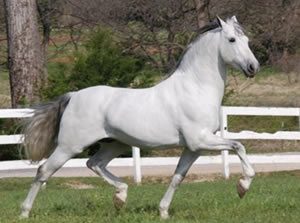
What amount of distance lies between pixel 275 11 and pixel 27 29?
1202 centimetres

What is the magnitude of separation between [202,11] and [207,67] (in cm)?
1782

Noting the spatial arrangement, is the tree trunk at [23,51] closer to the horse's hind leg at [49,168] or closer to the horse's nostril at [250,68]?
the horse's hind leg at [49,168]

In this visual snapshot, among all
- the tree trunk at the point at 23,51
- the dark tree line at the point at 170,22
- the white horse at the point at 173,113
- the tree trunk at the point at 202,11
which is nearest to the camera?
the white horse at the point at 173,113

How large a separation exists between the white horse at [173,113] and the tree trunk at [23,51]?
36.6ft

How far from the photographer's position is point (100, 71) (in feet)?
73.2

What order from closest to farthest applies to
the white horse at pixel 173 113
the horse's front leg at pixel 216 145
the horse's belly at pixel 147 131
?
the horse's front leg at pixel 216 145 < the white horse at pixel 173 113 < the horse's belly at pixel 147 131

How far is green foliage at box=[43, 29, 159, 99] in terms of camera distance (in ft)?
72.2

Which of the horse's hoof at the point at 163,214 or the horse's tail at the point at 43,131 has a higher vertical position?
the horse's tail at the point at 43,131

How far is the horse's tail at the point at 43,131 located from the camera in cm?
1074

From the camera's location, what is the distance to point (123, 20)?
3133cm

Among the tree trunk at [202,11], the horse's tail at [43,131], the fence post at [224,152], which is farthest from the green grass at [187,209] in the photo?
the tree trunk at [202,11]

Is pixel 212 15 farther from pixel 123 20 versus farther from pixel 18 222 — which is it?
pixel 18 222

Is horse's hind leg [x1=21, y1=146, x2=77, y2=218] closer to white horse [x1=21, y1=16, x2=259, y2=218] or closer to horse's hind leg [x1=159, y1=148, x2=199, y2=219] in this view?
white horse [x1=21, y1=16, x2=259, y2=218]

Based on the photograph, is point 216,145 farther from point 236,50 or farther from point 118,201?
point 118,201
